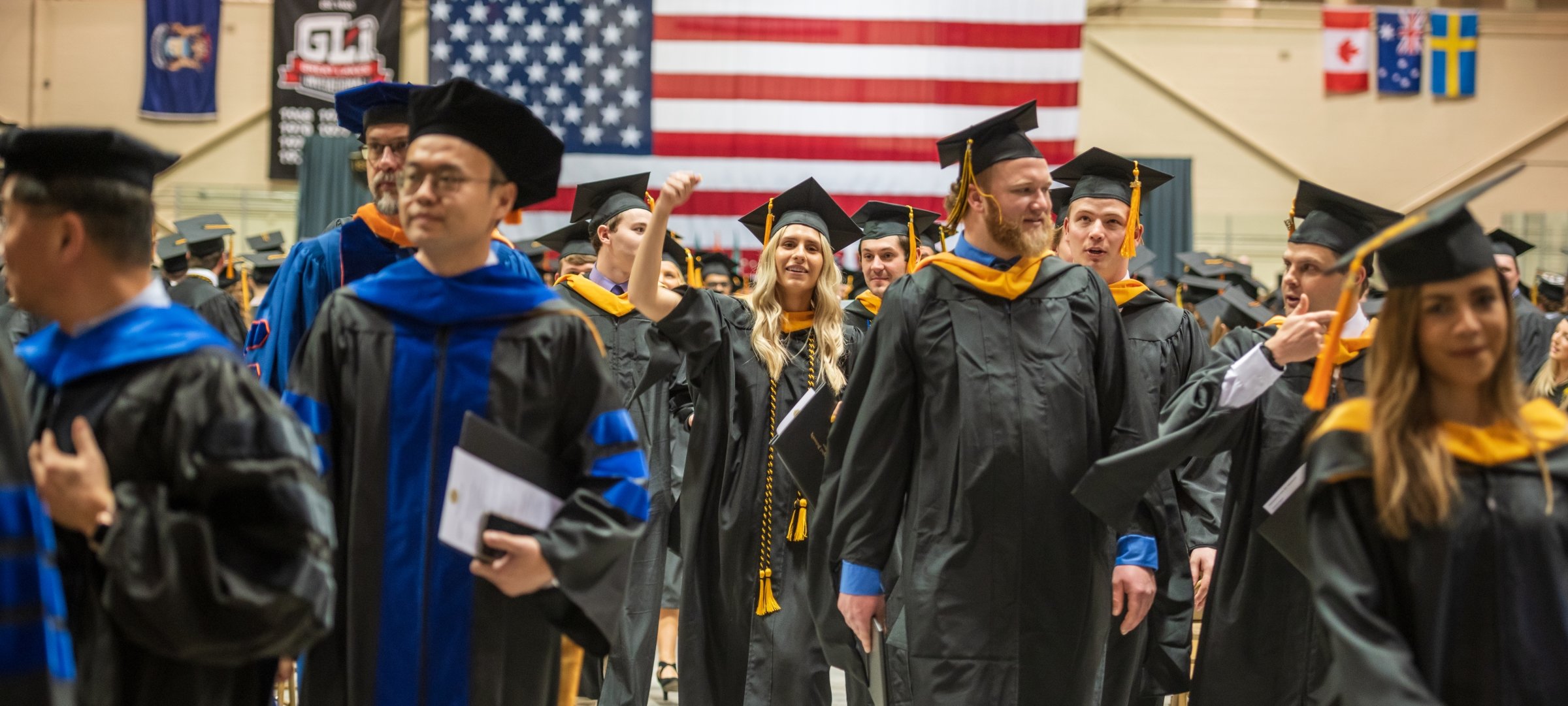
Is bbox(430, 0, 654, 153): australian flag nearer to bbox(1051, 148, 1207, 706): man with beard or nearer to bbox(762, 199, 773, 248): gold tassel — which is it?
bbox(762, 199, 773, 248): gold tassel

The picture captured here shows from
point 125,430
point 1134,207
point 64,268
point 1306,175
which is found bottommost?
point 125,430

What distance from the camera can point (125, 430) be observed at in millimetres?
1940

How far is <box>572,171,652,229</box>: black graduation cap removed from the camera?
19.2 feet

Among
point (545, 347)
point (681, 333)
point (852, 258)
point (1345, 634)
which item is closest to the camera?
point (1345, 634)

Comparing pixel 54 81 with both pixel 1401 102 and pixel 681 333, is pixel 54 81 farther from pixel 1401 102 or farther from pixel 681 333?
pixel 1401 102

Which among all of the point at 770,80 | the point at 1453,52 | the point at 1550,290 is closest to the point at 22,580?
the point at 1550,290

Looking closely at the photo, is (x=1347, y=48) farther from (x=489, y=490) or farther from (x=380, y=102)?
A: (x=489, y=490)

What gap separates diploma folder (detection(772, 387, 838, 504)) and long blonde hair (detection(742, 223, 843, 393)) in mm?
805

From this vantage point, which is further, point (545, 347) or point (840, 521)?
point (840, 521)

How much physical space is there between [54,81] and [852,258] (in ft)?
32.9

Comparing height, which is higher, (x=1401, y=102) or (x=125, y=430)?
(x=1401, y=102)

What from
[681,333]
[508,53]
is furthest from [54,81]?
[681,333]

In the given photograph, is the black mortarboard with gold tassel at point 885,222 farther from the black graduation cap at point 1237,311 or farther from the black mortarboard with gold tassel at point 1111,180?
the black graduation cap at point 1237,311

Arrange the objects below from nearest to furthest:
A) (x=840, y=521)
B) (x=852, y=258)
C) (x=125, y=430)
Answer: (x=125, y=430) < (x=840, y=521) < (x=852, y=258)
